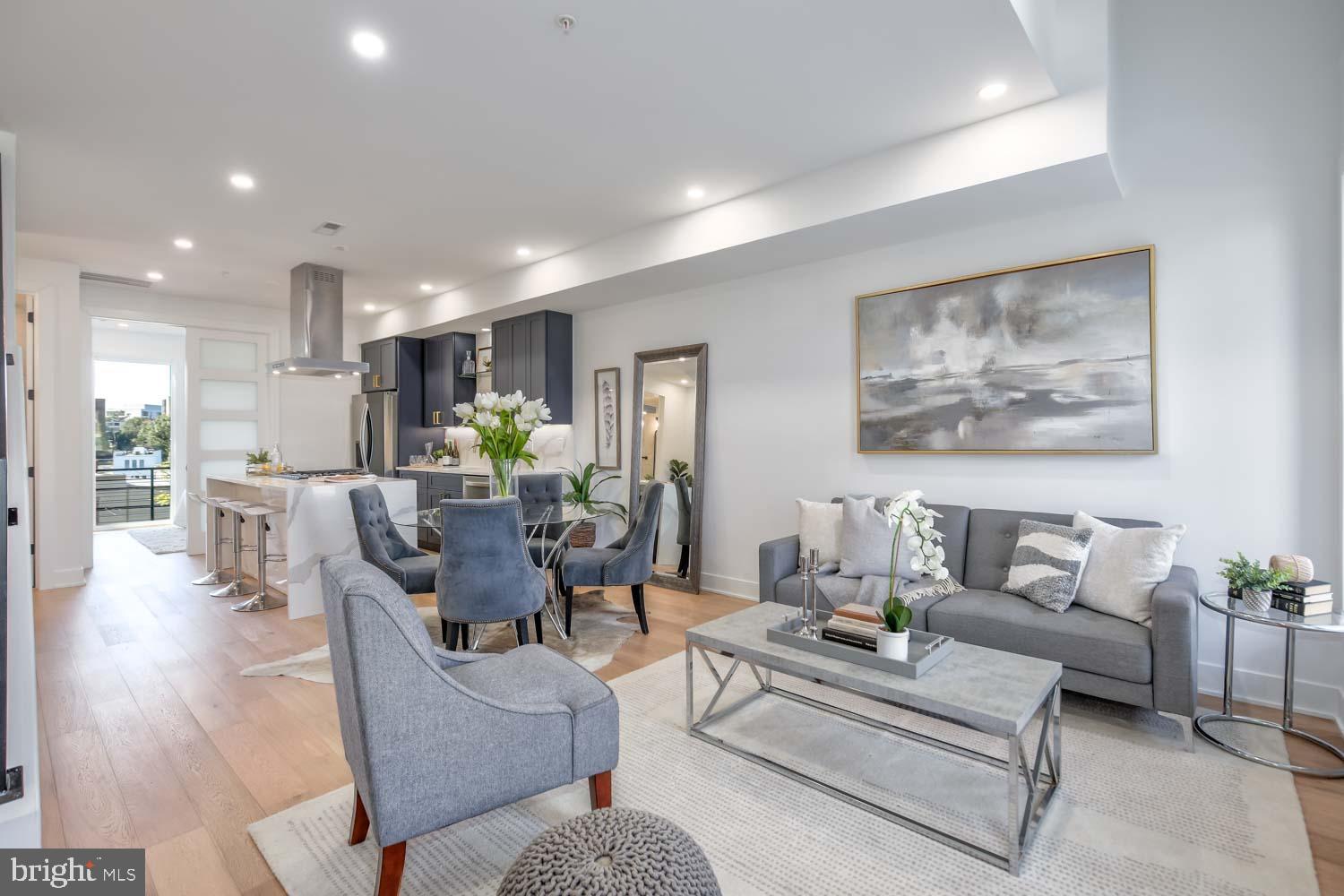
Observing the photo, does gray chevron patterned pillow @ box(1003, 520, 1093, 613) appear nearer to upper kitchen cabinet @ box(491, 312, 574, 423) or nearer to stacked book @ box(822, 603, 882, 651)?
stacked book @ box(822, 603, 882, 651)

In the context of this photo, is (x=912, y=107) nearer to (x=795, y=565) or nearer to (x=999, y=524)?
(x=999, y=524)

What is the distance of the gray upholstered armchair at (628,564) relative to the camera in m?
3.94

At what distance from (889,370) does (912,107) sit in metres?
1.59

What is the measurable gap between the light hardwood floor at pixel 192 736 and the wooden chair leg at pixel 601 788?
90cm

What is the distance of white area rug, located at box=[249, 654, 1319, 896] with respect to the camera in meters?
1.79

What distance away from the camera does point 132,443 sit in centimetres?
912

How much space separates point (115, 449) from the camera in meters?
9.00

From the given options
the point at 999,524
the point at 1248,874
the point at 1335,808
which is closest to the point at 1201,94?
the point at 999,524

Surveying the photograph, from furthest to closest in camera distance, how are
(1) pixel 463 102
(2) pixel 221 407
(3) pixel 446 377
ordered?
(3) pixel 446 377, (2) pixel 221 407, (1) pixel 463 102

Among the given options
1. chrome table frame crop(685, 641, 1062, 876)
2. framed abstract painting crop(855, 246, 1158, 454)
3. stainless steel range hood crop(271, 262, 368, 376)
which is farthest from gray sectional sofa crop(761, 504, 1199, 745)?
stainless steel range hood crop(271, 262, 368, 376)

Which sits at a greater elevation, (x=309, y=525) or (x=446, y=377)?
(x=446, y=377)

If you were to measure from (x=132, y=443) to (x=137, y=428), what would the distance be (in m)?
0.22

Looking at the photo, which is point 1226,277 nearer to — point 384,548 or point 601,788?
point 601,788

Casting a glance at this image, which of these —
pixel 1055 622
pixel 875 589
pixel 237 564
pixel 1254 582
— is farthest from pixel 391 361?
pixel 1254 582
